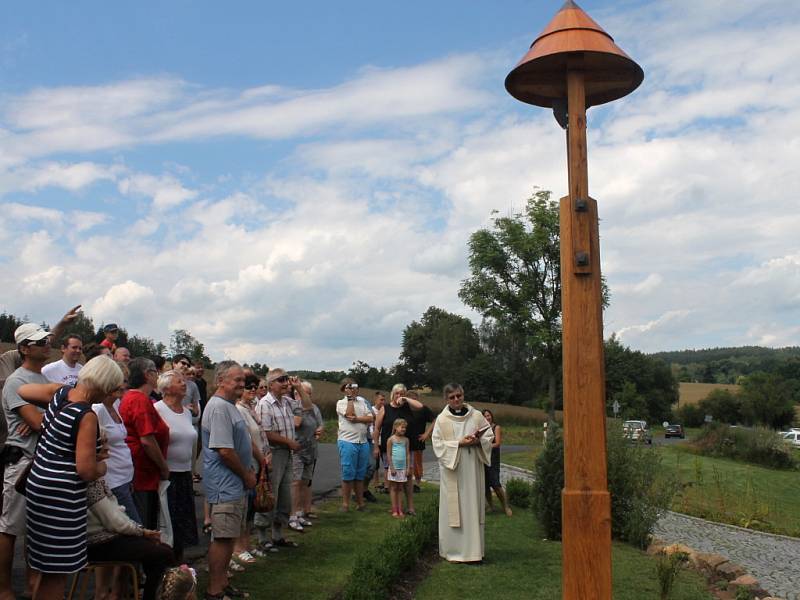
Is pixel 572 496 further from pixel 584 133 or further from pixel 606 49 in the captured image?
pixel 606 49

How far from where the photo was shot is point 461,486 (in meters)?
9.74

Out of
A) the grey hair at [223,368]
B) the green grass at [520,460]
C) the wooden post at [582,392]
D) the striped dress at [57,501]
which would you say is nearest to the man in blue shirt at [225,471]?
the grey hair at [223,368]

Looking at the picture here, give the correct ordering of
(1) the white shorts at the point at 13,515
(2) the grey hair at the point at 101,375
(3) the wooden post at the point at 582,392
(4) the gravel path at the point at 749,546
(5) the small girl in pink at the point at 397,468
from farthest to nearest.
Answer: (5) the small girl in pink at the point at 397,468, (4) the gravel path at the point at 749,546, (1) the white shorts at the point at 13,515, (3) the wooden post at the point at 582,392, (2) the grey hair at the point at 101,375

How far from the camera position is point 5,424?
21.2 feet

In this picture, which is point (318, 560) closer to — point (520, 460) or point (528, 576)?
point (528, 576)

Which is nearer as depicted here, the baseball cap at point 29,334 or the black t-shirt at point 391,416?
the baseball cap at point 29,334

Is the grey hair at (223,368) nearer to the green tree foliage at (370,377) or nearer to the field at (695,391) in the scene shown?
the green tree foliage at (370,377)

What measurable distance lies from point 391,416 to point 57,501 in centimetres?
914

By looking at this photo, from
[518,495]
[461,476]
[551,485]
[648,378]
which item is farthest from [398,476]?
[648,378]

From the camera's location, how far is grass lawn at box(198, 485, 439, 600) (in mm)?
7285

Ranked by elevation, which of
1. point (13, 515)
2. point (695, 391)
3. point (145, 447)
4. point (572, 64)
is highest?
point (572, 64)

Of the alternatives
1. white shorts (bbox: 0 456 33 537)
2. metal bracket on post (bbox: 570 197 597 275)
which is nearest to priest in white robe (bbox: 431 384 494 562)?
metal bracket on post (bbox: 570 197 597 275)

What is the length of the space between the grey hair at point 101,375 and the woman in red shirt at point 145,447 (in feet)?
4.39

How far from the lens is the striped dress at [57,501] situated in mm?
4750
